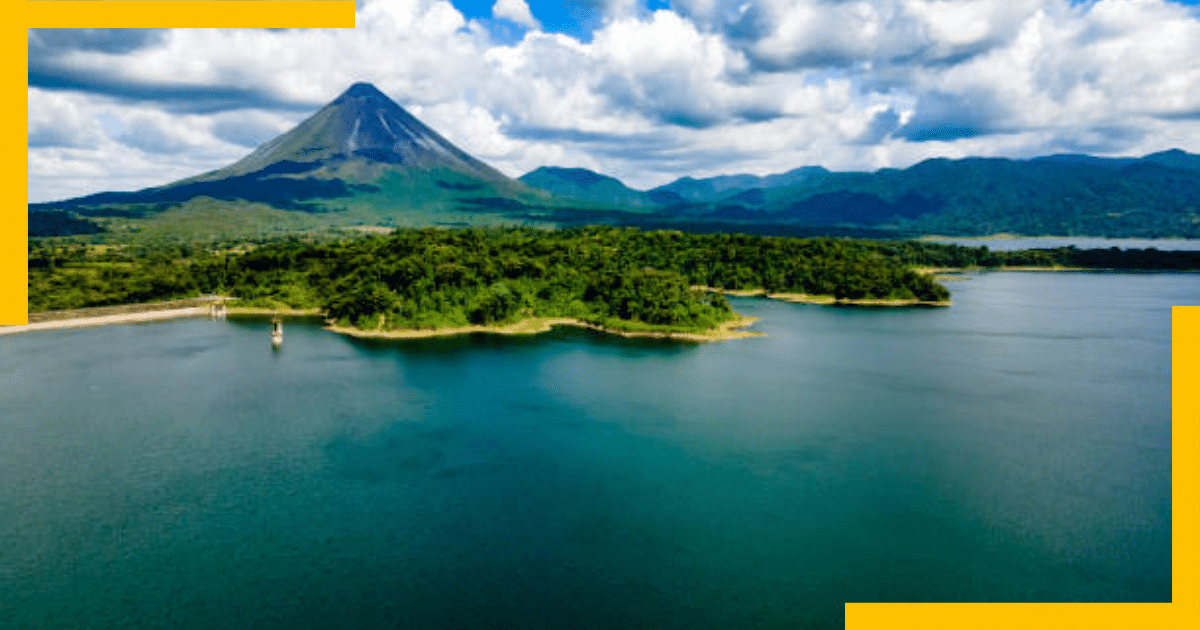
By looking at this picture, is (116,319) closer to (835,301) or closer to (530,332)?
(530,332)

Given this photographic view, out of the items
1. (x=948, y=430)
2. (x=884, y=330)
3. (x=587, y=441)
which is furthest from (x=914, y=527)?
(x=884, y=330)

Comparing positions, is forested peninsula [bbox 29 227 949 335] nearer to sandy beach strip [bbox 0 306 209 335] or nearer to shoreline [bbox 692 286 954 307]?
shoreline [bbox 692 286 954 307]

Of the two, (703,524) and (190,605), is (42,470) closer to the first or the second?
(190,605)

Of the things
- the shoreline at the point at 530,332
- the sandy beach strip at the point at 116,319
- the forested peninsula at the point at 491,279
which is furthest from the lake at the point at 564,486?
the sandy beach strip at the point at 116,319

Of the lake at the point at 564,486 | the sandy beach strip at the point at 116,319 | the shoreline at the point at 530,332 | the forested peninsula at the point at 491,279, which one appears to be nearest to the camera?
the lake at the point at 564,486

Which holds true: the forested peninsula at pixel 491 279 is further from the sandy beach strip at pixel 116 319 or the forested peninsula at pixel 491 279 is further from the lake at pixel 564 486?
the lake at pixel 564 486

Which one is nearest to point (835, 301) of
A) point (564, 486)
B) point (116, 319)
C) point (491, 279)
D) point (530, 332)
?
point (530, 332)
